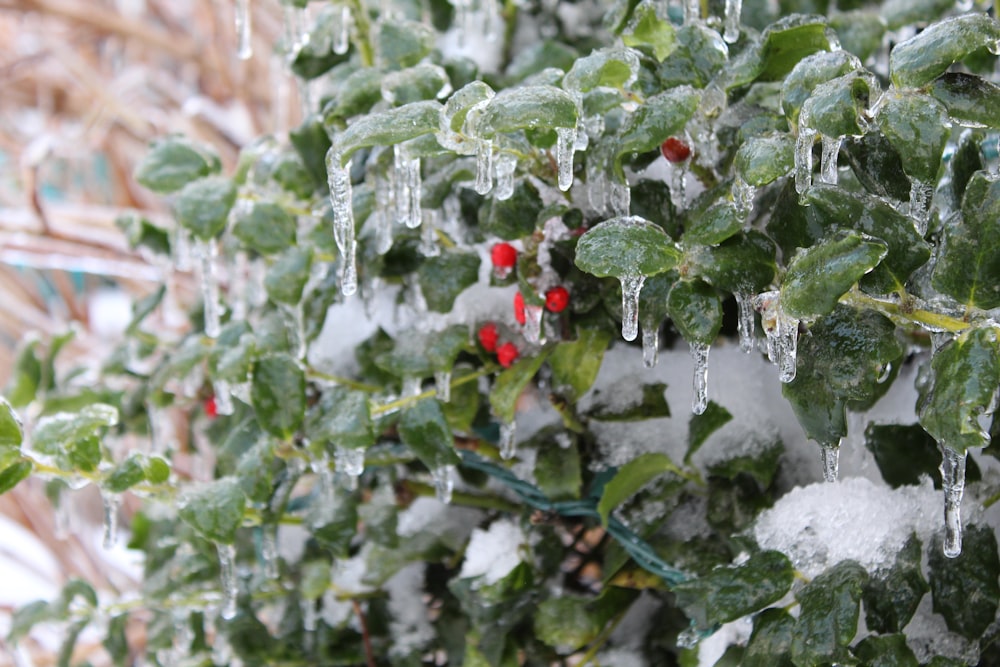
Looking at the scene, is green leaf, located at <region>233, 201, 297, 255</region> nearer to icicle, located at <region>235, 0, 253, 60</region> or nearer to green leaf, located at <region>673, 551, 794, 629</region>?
icicle, located at <region>235, 0, 253, 60</region>

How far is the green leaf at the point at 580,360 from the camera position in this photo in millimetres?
658

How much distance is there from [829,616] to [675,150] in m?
0.29

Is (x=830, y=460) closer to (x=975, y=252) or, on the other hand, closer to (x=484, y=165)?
(x=975, y=252)

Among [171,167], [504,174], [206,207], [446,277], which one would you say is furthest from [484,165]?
[171,167]

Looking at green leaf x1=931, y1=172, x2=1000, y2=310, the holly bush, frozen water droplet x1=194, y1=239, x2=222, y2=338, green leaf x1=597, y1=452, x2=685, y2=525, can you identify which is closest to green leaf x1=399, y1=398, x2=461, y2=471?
the holly bush

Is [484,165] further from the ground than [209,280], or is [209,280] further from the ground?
[484,165]

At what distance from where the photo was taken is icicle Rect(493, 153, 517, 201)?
0.58 metres

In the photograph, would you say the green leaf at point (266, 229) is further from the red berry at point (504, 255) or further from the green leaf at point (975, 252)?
the green leaf at point (975, 252)

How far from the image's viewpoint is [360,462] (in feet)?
2.24

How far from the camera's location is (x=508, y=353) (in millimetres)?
697

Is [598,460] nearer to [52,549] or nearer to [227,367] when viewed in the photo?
[227,367]

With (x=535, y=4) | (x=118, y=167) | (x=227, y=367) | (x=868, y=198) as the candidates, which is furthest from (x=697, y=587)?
(x=118, y=167)

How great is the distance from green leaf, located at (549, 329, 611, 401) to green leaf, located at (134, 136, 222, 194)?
335mm

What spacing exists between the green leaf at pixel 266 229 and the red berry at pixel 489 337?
0.52ft
